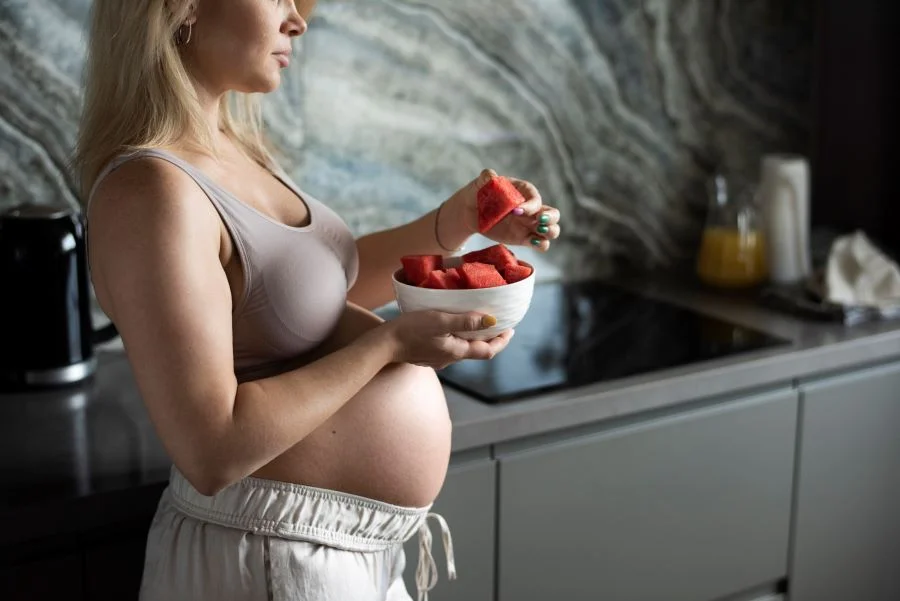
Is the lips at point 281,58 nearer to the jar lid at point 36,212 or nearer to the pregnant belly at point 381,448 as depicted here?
the pregnant belly at point 381,448

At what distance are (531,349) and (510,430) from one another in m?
0.32

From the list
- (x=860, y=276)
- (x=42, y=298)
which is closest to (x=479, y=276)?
(x=42, y=298)

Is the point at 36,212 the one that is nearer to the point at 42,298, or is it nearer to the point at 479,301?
the point at 42,298

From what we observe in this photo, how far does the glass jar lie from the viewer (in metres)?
2.12

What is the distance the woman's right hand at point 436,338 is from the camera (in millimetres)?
1091

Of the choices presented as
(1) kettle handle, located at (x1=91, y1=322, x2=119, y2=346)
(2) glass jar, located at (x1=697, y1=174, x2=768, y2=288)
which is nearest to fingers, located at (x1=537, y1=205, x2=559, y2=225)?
(1) kettle handle, located at (x1=91, y1=322, x2=119, y2=346)

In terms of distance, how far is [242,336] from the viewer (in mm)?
1127

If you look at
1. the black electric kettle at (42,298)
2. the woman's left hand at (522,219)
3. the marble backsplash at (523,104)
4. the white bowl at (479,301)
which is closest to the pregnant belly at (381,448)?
the white bowl at (479,301)

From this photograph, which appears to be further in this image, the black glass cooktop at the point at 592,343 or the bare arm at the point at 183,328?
the black glass cooktop at the point at 592,343

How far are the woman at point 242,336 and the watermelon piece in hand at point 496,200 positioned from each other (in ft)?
0.05

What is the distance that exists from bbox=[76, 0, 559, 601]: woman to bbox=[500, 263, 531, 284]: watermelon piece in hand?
0.26 ft

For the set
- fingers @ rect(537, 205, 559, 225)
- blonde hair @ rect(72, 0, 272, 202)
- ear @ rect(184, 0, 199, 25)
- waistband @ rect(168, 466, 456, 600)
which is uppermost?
ear @ rect(184, 0, 199, 25)

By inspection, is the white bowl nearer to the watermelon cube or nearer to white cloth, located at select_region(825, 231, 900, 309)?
the watermelon cube

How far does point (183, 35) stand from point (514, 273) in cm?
41
